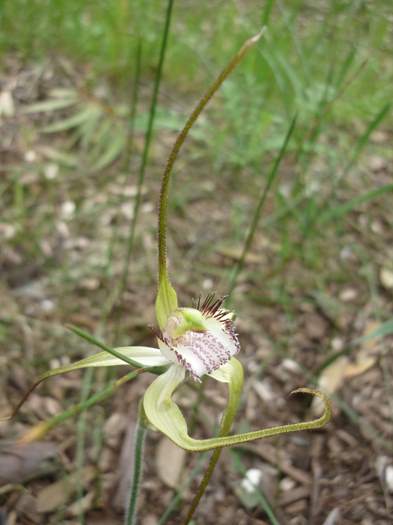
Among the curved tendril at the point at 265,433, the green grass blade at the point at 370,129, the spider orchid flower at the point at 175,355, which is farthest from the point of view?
the green grass blade at the point at 370,129

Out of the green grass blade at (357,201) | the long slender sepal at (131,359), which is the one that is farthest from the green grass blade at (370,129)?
the long slender sepal at (131,359)

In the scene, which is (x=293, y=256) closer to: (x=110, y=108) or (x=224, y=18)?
(x=110, y=108)

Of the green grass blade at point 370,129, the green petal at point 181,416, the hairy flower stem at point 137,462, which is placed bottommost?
the hairy flower stem at point 137,462

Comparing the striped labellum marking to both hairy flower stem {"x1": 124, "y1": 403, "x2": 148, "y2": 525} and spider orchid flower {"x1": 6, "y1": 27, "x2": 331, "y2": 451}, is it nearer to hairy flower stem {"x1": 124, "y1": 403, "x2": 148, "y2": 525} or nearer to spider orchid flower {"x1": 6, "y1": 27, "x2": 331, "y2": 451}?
spider orchid flower {"x1": 6, "y1": 27, "x2": 331, "y2": 451}

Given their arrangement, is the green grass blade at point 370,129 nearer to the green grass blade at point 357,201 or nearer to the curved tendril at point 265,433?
the green grass blade at point 357,201

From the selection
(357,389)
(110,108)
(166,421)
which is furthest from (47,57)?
(166,421)

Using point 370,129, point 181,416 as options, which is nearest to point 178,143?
point 181,416

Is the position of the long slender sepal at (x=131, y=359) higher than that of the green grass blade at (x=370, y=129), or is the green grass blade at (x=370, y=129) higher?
the green grass blade at (x=370, y=129)
